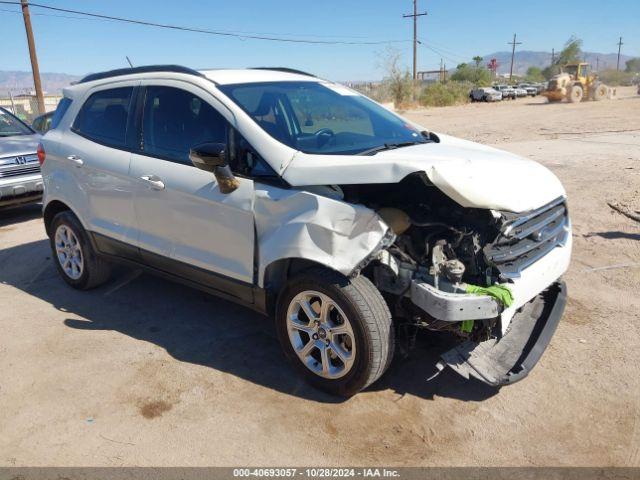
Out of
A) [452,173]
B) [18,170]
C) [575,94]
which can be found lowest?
[575,94]

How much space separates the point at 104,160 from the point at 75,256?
119 centimetres

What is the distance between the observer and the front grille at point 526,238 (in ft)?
10.2

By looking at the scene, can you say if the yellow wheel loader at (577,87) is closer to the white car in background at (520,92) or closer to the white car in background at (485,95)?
the white car in background at (485,95)

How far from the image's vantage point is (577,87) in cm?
3781

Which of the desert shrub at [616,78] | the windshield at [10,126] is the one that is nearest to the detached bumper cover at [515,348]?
the windshield at [10,126]

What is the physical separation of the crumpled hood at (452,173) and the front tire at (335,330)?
22.8 inches

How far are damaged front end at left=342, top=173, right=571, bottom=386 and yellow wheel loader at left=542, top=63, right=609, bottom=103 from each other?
39.2 metres

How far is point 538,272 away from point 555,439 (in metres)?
0.96

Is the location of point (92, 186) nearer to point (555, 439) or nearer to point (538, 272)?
point (538, 272)

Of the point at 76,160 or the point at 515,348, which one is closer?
A: the point at 515,348

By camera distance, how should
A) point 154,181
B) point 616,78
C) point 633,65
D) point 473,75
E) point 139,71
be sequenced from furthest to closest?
point 633,65 < point 616,78 < point 473,75 < point 139,71 < point 154,181

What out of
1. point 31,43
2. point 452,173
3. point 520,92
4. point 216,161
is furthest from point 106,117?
point 520,92

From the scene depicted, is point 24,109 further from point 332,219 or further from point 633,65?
point 633,65

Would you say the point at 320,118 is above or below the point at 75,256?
above
